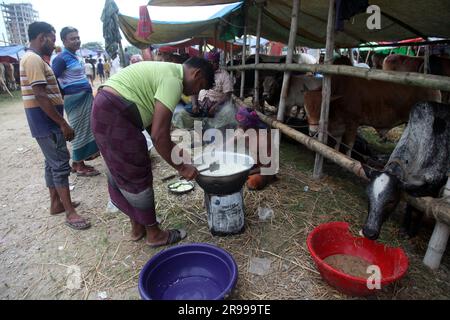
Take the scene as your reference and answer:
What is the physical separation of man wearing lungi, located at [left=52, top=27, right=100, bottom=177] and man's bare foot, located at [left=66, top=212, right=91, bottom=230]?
1.43 metres

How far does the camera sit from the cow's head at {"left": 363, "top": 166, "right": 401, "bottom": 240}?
88.5 inches

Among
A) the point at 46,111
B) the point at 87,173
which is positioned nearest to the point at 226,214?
the point at 46,111

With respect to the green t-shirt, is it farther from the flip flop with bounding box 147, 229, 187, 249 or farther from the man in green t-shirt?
the flip flop with bounding box 147, 229, 187, 249

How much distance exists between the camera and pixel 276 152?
4141 millimetres

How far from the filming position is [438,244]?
7.62 feet

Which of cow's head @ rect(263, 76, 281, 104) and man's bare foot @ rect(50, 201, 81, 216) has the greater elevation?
cow's head @ rect(263, 76, 281, 104)

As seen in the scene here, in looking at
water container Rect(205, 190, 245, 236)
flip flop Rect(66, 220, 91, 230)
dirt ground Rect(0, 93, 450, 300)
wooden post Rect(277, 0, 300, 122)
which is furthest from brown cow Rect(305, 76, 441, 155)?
flip flop Rect(66, 220, 91, 230)

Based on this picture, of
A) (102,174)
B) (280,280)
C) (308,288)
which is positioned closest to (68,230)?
(102,174)

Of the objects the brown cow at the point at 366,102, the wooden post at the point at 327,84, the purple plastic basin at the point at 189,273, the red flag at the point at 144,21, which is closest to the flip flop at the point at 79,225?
the purple plastic basin at the point at 189,273

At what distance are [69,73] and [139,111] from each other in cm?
234

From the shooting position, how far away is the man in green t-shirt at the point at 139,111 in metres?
2.16

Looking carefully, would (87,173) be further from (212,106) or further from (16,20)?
(16,20)
